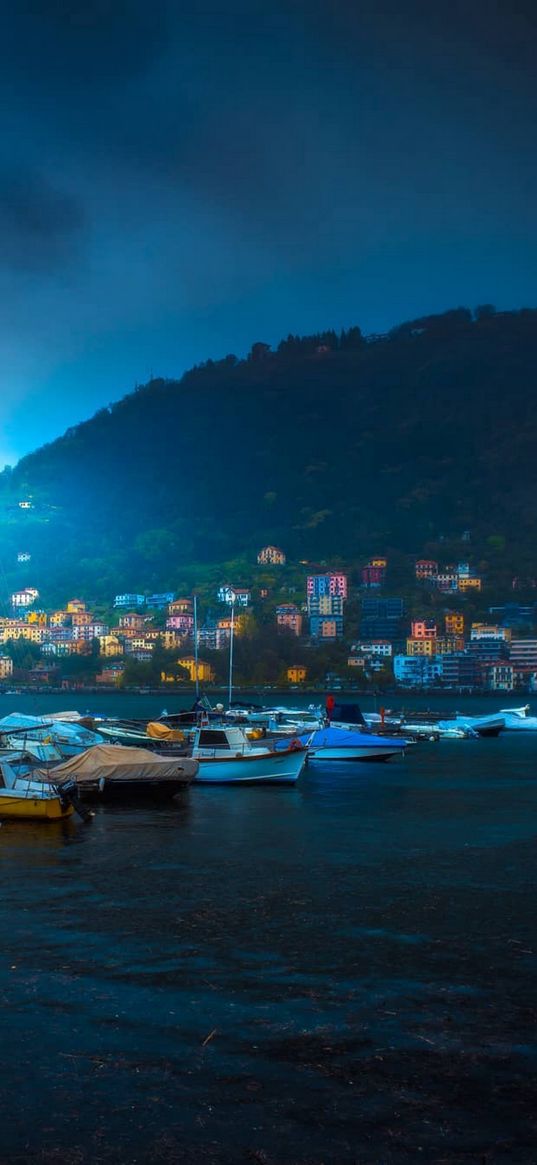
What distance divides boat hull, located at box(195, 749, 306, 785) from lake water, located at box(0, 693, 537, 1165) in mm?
13198

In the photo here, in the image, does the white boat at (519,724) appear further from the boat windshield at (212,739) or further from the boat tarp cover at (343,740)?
the boat windshield at (212,739)

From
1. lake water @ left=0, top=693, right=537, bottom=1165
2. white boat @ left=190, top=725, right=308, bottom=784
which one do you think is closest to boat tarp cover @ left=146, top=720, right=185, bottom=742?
white boat @ left=190, top=725, right=308, bottom=784

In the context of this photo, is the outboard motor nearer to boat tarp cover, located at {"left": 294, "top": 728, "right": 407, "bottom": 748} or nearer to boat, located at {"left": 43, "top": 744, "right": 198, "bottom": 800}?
boat, located at {"left": 43, "top": 744, "right": 198, "bottom": 800}

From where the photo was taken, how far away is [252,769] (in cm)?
3850

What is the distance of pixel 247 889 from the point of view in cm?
1855

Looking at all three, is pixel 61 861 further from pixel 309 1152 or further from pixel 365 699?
pixel 365 699

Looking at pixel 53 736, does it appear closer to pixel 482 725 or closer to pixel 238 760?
pixel 238 760

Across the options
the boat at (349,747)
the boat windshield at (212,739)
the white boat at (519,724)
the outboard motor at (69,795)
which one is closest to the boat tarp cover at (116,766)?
the outboard motor at (69,795)

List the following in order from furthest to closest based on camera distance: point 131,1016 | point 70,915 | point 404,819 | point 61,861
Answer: point 404,819 → point 61,861 → point 70,915 → point 131,1016

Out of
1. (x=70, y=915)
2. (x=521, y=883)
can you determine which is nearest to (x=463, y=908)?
(x=521, y=883)

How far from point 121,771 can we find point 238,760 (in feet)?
23.9

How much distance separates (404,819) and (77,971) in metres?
18.1

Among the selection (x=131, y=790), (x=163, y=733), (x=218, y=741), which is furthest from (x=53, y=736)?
(x=131, y=790)

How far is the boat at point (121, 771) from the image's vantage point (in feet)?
103
